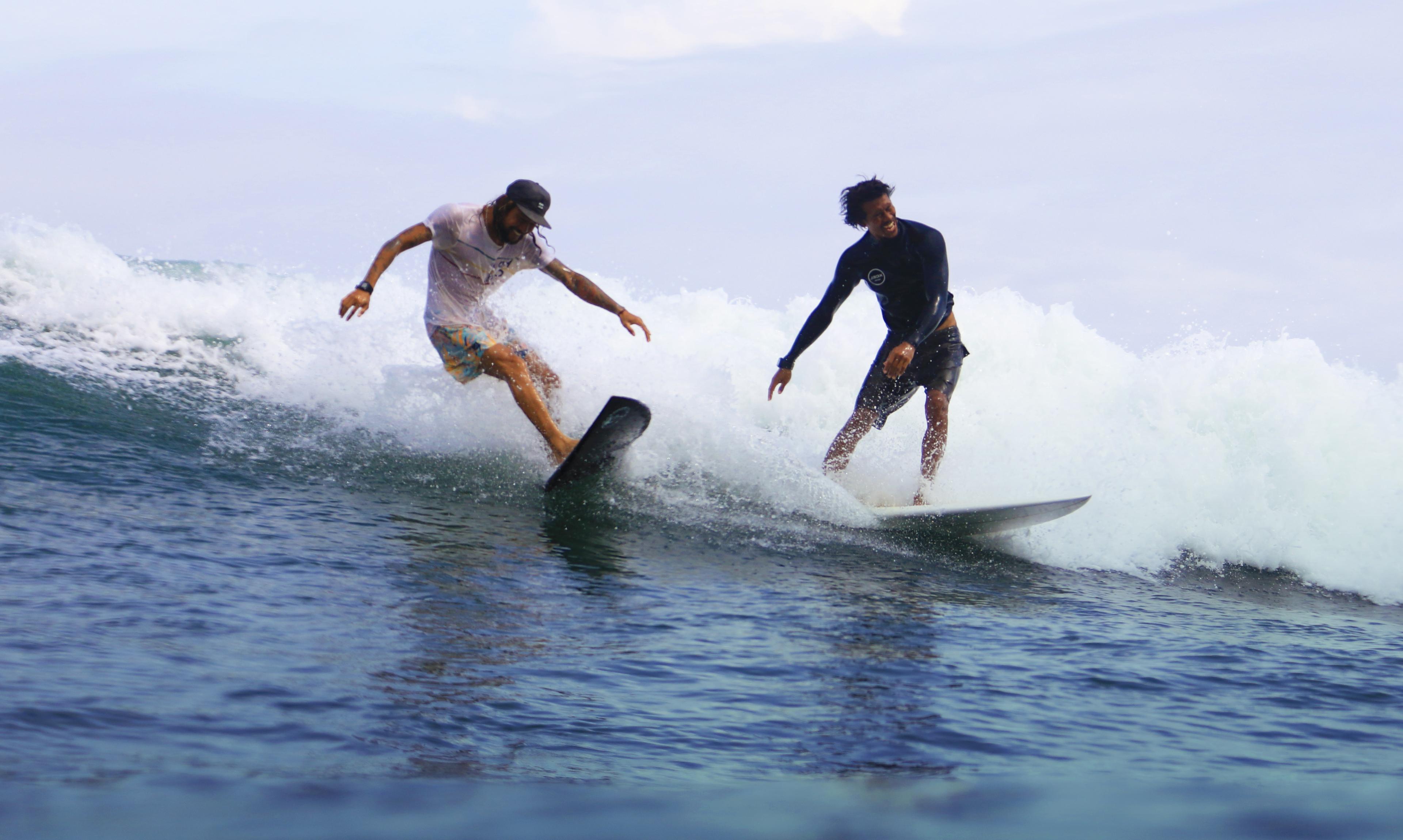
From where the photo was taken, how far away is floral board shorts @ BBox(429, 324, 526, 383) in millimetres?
6336

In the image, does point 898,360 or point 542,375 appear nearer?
point 898,360

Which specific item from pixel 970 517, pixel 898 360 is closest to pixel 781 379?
pixel 898 360

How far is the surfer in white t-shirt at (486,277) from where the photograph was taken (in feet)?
20.0

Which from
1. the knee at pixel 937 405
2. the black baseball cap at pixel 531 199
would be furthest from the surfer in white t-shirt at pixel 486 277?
the knee at pixel 937 405

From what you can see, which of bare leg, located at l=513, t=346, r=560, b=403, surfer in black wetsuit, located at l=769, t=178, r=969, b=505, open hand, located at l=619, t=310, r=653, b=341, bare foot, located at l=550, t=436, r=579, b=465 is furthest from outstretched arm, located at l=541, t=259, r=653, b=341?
surfer in black wetsuit, located at l=769, t=178, r=969, b=505

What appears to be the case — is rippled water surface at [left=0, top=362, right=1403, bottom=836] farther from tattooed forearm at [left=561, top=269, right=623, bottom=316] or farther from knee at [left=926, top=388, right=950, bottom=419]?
tattooed forearm at [left=561, top=269, right=623, bottom=316]

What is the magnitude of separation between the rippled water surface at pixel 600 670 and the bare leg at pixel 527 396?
0.39m

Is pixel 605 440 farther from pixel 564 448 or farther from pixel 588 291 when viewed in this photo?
pixel 588 291

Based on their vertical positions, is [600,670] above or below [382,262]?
below

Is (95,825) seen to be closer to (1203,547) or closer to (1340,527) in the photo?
(1203,547)

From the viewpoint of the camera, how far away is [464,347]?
20.9 ft

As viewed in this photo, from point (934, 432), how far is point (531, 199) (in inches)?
110

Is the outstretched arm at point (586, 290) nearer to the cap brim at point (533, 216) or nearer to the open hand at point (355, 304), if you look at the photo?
the cap brim at point (533, 216)

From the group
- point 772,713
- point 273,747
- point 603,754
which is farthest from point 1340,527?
point 273,747
